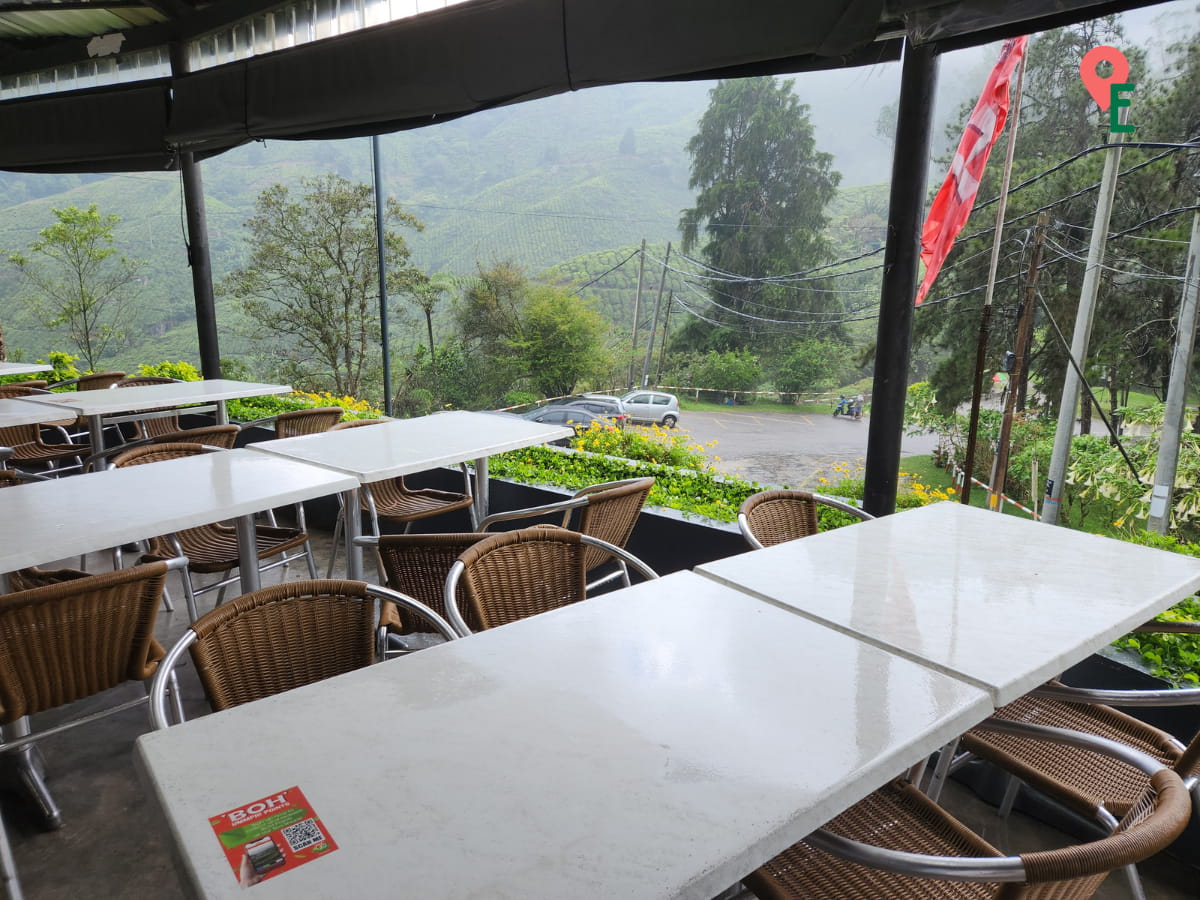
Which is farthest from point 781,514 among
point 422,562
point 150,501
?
point 150,501

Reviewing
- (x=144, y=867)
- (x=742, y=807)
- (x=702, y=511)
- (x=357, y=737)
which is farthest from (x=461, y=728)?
(x=702, y=511)

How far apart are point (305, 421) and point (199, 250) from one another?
2496 millimetres

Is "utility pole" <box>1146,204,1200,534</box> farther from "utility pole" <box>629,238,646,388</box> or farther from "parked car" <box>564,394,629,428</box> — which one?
"utility pole" <box>629,238,646,388</box>

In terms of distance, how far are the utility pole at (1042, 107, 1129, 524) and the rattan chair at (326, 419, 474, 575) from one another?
9.15 ft

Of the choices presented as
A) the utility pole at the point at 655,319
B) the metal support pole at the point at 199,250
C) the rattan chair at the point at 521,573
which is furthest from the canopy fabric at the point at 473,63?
the utility pole at the point at 655,319

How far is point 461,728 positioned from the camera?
1033mm

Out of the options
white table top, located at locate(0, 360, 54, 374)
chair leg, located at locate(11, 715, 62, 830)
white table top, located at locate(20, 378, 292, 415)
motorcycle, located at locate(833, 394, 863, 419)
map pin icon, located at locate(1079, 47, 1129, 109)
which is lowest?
motorcycle, located at locate(833, 394, 863, 419)

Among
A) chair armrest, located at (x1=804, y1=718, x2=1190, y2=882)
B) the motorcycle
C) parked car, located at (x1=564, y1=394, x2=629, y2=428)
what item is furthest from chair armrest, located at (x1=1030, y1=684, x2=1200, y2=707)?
parked car, located at (x1=564, y1=394, x2=629, y2=428)

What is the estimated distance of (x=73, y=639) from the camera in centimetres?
168

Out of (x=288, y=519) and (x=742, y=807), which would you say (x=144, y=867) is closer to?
(x=742, y=807)

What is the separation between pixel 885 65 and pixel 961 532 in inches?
60.0

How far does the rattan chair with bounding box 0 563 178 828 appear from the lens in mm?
1583

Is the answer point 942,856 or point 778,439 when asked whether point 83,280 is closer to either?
point 778,439

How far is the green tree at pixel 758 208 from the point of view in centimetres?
1616
